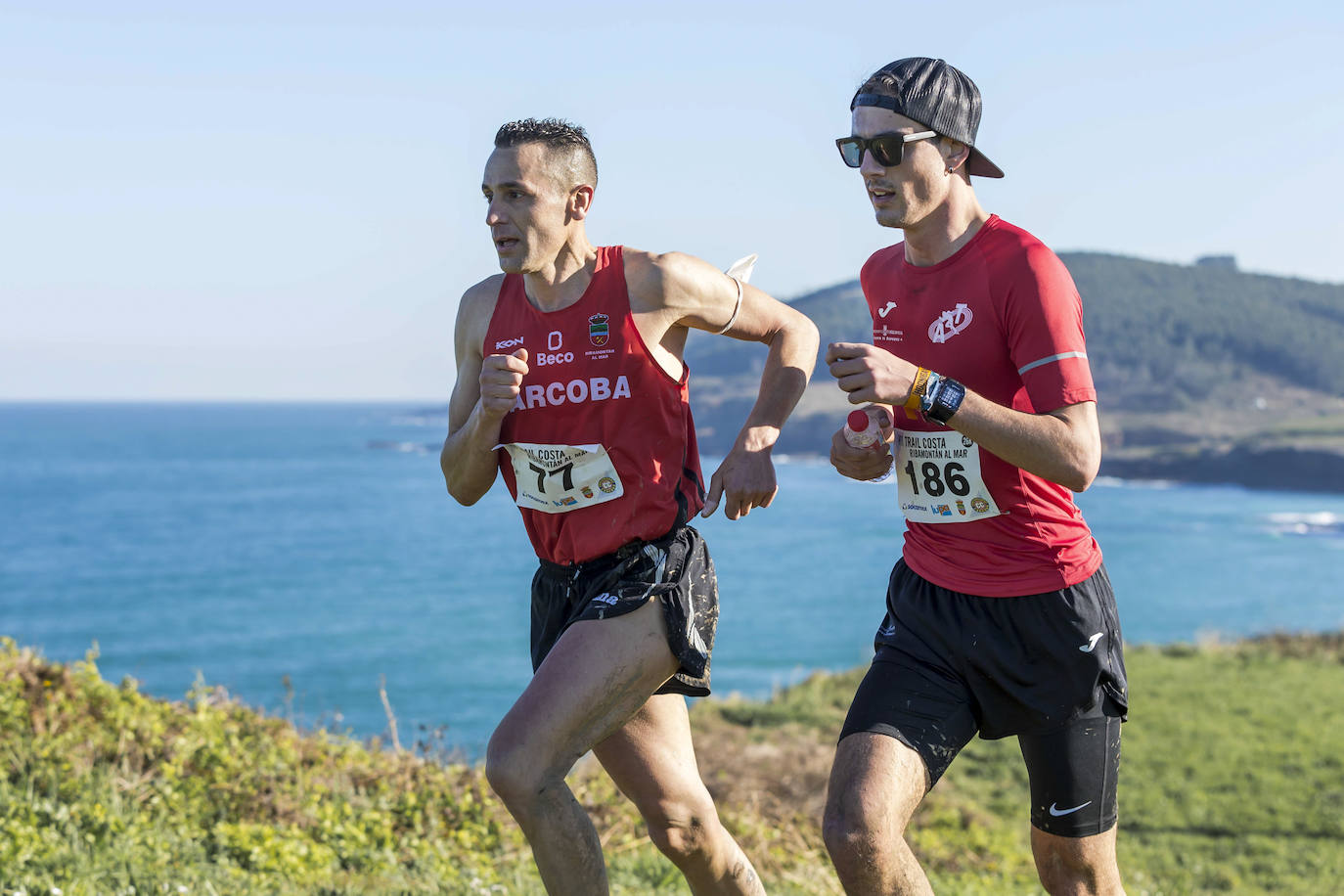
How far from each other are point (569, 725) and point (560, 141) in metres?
1.69

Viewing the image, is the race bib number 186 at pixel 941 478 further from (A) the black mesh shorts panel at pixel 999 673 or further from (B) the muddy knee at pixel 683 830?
(B) the muddy knee at pixel 683 830

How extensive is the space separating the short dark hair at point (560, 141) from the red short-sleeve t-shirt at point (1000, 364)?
3.33 feet

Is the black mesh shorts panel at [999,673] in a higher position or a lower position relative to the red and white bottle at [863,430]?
lower

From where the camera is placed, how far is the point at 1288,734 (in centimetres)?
1875

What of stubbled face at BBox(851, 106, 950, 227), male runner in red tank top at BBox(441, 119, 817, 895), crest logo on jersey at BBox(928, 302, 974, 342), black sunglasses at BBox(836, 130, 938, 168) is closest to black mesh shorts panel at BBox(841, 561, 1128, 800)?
male runner in red tank top at BBox(441, 119, 817, 895)

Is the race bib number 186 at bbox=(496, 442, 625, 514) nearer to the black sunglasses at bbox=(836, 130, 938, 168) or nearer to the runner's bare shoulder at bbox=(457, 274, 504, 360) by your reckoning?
the runner's bare shoulder at bbox=(457, 274, 504, 360)

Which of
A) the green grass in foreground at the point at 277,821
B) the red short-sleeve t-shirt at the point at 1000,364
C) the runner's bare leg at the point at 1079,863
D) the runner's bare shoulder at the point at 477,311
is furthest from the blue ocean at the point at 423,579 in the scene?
the runner's bare shoulder at the point at 477,311

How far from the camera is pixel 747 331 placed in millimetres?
3943

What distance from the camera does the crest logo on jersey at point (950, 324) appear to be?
3391mm

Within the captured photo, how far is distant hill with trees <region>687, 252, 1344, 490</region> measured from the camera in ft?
414

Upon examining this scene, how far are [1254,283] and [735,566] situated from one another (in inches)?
3233

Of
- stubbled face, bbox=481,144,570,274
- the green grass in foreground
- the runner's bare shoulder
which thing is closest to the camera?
stubbled face, bbox=481,144,570,274

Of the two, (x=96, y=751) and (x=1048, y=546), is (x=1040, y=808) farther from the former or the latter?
(x=96, y=751)

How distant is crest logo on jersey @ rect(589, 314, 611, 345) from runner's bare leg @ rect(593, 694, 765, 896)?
1059 millimetres
